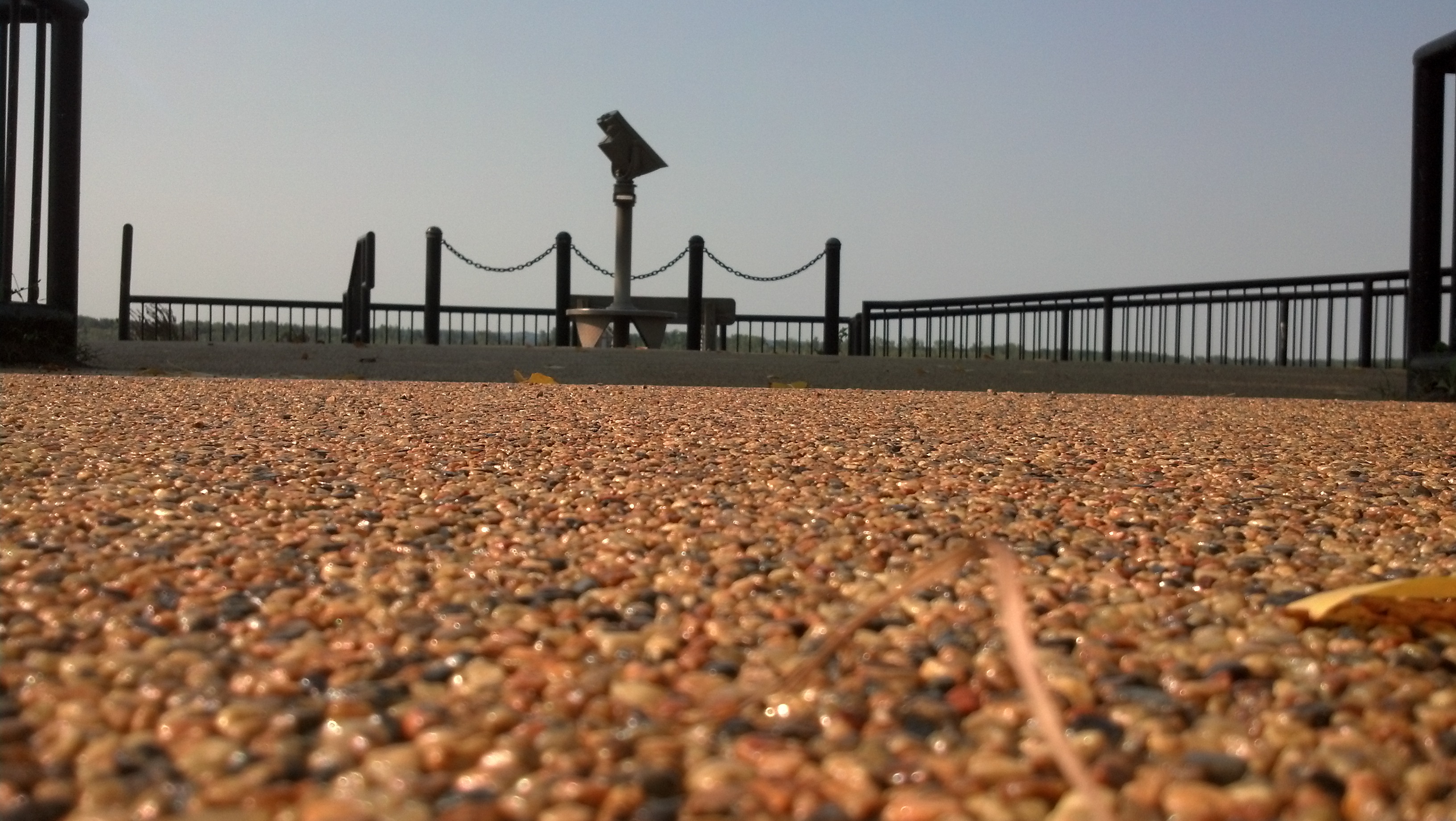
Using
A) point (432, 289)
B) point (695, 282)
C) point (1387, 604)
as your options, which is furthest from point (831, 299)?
point (1387, 604)

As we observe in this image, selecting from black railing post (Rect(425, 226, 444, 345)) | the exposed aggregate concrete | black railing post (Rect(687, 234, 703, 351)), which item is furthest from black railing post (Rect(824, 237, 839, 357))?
the exposed aggregate concrete

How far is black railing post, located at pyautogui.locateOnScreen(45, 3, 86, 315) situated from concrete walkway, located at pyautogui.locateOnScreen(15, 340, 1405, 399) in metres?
0.50

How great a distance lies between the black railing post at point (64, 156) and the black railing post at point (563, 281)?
7947 millimetres

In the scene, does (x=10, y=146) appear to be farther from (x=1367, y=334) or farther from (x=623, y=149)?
(x=1367, y=334)

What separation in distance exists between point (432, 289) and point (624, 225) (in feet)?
Answer: 11.6

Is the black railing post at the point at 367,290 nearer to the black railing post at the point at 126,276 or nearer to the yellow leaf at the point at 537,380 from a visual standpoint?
the black railing post at the point at 126,276

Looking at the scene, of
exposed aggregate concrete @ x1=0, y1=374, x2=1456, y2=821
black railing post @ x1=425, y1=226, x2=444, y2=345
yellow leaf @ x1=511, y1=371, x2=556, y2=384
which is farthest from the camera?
black railing post @ x1=425, y1=226, x2=444, y2=345

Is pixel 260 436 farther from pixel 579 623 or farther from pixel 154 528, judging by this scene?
pixel 579 623

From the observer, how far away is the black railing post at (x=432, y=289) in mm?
15000

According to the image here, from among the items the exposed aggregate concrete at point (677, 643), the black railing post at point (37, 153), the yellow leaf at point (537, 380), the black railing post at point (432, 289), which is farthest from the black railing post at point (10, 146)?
the black railing post at point (432, 289)

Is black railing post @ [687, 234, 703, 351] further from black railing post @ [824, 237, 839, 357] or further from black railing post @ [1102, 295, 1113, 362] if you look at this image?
black railing post @ [1102, 295, 1113, 362]

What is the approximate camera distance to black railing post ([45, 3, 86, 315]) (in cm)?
721

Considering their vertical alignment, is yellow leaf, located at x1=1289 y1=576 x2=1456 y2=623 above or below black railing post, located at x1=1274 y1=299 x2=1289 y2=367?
below

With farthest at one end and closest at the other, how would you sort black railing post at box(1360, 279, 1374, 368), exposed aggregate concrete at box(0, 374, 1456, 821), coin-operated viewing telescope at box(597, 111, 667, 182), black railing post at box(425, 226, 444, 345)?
black railing post at box(425, 226, 444, 345) → coin-operated viewing telescope at box(597, 111, 667, 182) → black railing post at box(1360, 279, 1374, 368) → exposed aggregate concrete at box(0, 374, 1456, 821)
